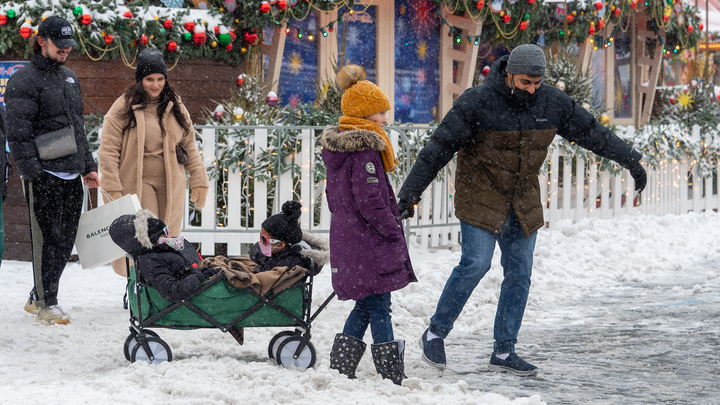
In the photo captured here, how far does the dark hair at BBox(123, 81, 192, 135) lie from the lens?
6.40 metres

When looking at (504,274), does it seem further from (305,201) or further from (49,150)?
(305,201)

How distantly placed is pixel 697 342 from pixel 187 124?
155 inches

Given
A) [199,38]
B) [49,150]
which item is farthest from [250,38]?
[49,150]

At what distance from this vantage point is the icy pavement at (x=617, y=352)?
467 cm

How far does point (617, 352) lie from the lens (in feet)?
18.5

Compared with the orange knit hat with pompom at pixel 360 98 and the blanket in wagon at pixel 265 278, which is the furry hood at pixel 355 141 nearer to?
the orange knit hat with pompom at pixel 360 98

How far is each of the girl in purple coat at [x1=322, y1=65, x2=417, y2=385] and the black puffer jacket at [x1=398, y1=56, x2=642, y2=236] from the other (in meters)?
0.41

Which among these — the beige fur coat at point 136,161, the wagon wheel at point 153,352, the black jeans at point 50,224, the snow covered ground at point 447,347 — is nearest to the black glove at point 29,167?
the black jeans at point 50,224

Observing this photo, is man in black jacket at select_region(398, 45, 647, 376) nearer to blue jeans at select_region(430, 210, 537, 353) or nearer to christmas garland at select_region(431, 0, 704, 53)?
blue jeans at select_region(430, 210, 537, 353)

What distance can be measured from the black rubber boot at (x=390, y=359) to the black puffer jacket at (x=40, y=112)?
2.89m

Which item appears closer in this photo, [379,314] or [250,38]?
[379,314]

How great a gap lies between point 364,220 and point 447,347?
1698mm

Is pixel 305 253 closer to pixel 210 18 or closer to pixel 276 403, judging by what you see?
pixel 276 403

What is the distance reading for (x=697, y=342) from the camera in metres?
5.93
